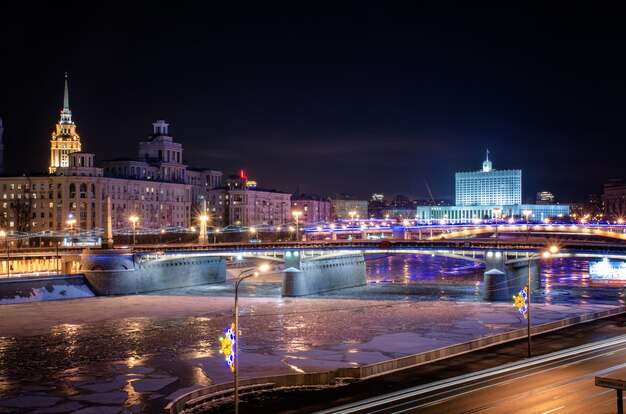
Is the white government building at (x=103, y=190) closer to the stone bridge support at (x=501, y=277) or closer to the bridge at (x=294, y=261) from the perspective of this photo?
the bridge at (x=294, y=261)

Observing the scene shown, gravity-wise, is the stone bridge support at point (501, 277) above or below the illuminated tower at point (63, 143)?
below

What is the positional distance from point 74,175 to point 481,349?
10689cm

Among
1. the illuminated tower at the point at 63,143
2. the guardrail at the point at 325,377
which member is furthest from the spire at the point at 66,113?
the guardrail at the point at 325,377

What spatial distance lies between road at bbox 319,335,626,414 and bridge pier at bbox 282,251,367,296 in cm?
4541

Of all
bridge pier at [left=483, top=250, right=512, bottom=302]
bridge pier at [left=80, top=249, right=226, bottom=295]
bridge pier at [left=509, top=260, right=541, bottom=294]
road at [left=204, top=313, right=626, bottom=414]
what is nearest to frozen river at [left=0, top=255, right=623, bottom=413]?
bridge pier at [left=509, top=260, right=541, bottom=294]

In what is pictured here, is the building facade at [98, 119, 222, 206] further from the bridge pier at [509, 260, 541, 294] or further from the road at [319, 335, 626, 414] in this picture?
the road at [319, 335, 626, 414]

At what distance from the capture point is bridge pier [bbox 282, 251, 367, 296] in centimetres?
8456

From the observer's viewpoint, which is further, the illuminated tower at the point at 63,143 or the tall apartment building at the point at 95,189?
the illuminated tower at the point at 63,143

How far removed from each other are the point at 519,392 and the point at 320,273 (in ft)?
187

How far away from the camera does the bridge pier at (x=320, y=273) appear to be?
84.6 metres

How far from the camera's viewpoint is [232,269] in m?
116

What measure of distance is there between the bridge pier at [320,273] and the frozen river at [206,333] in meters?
2.56

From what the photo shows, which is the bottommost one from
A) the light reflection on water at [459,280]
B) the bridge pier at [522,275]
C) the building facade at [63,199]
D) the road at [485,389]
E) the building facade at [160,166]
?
the light reflection on water at [459,280]

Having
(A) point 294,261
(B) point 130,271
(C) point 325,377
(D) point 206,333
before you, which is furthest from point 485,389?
(B) point 130,271
